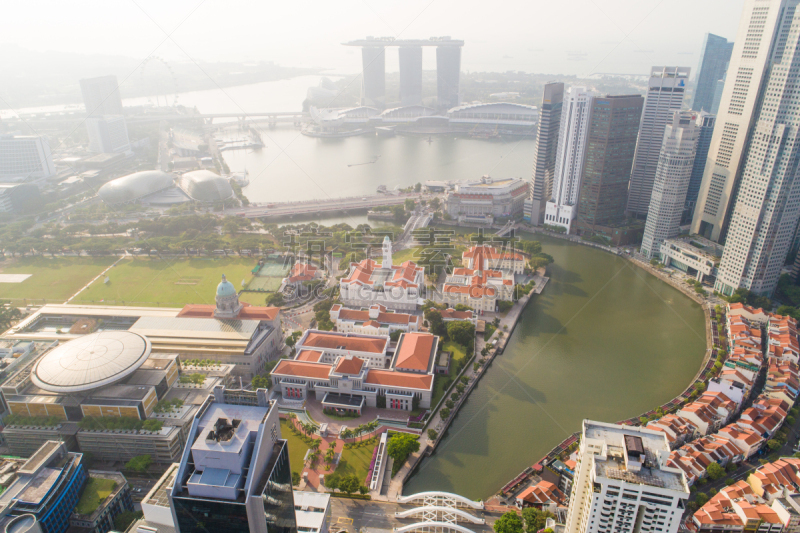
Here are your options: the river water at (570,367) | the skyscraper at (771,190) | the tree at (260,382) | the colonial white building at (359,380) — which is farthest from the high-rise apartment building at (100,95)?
the skyscraper at (771,190)

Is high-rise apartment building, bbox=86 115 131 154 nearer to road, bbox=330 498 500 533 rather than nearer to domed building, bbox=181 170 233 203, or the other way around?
domed building, bbox=181 170 233 203

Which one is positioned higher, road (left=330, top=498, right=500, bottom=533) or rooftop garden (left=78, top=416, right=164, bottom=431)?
rooftop garden (left=78, top=416, right=164, bottom=431)

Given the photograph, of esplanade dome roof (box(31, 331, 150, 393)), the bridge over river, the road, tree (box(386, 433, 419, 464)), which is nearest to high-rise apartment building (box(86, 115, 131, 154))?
the bridge over river

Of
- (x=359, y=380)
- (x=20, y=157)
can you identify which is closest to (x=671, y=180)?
(x=359, y=380)

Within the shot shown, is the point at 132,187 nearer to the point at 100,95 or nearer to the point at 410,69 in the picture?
the point at 100,95

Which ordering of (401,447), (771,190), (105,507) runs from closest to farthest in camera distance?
1. (105,507)
2. (401,447)
3. (771,190)

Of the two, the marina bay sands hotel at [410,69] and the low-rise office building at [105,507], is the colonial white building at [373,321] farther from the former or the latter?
the marina bay sands hotel at [410,69]
